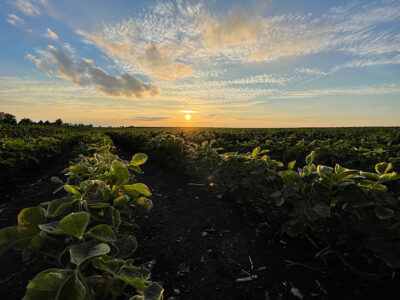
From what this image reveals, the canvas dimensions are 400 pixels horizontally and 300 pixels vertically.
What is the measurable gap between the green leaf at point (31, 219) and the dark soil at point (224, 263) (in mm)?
1313

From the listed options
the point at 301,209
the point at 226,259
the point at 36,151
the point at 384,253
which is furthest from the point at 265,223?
the point at 36,151

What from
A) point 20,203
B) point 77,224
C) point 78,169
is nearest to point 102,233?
point 77,224

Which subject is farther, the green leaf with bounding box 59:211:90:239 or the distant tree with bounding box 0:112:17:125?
the distant tree with bounding box 0:112:17:125

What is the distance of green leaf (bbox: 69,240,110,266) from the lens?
0.79 meters

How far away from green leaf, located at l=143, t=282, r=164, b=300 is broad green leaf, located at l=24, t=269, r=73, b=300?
308 mm

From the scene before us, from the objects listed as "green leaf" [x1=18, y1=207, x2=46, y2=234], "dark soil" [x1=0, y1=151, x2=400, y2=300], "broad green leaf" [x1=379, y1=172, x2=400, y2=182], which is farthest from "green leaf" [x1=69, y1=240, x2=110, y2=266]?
"broad green leaf" [x1=379, y1=172, x2=400, y2=182]

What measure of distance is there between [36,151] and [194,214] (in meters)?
4.60

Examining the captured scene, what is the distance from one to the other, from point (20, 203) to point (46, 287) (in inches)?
165

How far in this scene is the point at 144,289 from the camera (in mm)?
892

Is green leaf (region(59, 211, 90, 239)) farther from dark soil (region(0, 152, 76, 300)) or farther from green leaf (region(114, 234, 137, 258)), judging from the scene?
dark soil (region(0, 152, 76, 300))

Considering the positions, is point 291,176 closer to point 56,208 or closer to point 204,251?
point 204,251

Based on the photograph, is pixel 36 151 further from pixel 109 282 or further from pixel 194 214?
pixel 109 282

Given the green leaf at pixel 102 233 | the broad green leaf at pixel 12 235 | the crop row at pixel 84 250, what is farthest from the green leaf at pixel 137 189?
the broad green leaf at pixel 12 235

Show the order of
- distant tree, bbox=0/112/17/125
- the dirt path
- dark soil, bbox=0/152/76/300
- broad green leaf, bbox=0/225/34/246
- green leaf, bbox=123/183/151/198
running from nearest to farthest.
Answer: broad green leaf, bbox=0/225/34/246, green leaf, bbox=123/183/151/198, dark soil, bbox=0/152/76/300, the dirt path, distant tree, bbox=0/112/17/125
